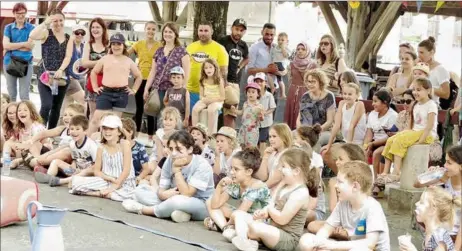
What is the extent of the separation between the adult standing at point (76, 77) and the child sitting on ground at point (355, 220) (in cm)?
425

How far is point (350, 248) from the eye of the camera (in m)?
5.30

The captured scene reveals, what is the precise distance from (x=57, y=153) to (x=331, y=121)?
Result: 7.89ft

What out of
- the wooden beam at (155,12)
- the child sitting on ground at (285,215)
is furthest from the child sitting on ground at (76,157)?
the wooden beam at (155,12)

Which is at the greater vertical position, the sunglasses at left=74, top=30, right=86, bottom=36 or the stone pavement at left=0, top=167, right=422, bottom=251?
the sunglasses at left=74, top=30, right=86, bottom=36

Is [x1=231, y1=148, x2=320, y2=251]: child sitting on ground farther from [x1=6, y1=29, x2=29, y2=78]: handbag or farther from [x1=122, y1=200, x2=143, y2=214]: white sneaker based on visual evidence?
[x1=6, y1=29, x2=29, y2=78]: handbag

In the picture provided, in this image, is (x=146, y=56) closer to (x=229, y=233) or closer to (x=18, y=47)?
(x=18, y=47)

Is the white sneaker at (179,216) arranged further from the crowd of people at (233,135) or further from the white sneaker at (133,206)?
the white sneaker at (133,206)

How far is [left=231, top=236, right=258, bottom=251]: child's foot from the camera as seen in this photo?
5660mm

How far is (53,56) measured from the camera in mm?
8766

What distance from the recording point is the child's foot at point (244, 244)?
566 cm

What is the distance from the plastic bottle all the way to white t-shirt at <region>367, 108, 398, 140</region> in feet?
5.25

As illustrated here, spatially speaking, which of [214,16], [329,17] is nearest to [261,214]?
[214,16]

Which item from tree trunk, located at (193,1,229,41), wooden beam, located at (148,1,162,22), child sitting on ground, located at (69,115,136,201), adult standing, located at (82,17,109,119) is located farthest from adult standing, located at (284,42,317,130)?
wooden beam, located at (148,1,162,22)

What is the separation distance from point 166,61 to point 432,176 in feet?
11.5
